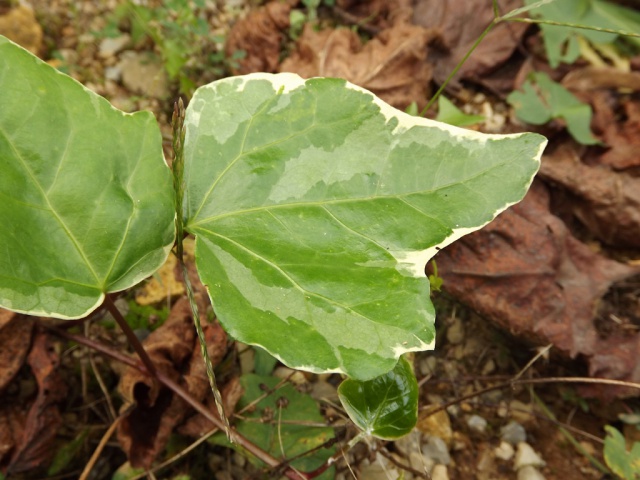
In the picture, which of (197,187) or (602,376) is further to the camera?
(602,376)

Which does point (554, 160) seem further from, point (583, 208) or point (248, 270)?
point (248, 270)

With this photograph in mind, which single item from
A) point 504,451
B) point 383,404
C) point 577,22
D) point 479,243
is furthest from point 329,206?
point 577,22

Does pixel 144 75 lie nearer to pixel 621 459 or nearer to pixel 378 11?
pixel 378 11

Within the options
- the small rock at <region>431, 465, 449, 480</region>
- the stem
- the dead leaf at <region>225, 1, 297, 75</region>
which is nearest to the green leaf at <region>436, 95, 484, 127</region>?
the dead leaf at <region>225, 1, 297, 75</region>

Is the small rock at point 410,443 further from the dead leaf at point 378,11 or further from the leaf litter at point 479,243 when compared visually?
the dead leaf at point 378,11

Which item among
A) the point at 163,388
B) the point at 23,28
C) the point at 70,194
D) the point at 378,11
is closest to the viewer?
the point at 70,194

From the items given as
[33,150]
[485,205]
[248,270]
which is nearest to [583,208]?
[485,205]
